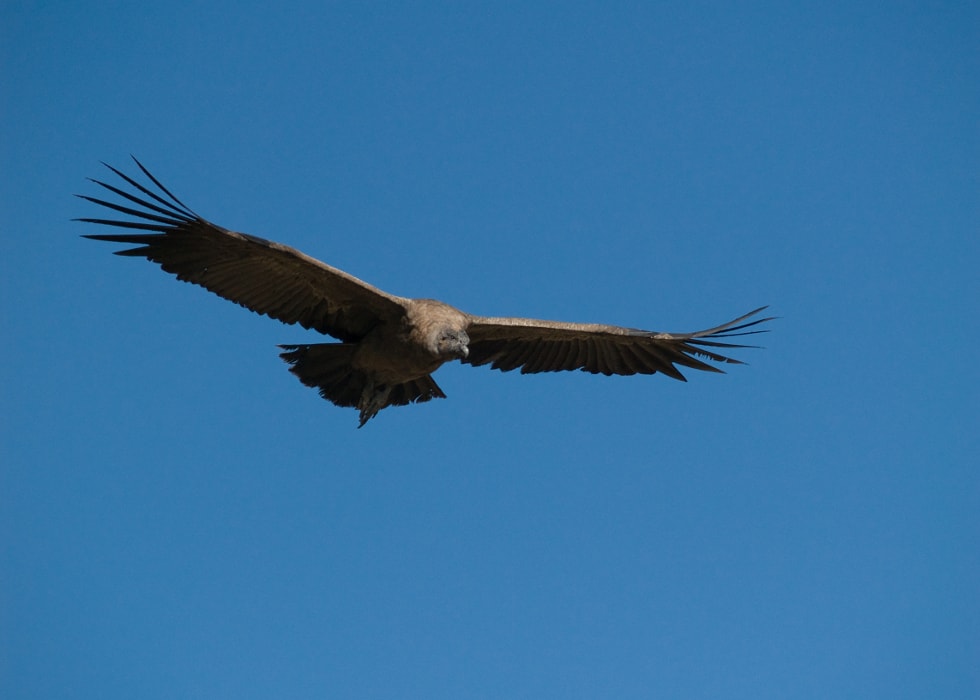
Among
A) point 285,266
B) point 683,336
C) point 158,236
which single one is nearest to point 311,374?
point 285,266

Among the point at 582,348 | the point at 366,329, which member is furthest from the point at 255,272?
the point at 582,348

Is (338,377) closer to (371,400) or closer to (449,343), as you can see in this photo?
(371,400)

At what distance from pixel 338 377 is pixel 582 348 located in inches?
99.6

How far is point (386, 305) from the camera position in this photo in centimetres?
932

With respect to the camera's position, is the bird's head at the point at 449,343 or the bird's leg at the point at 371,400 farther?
the bird's leg at the point at 371,400

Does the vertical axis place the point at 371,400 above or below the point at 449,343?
below

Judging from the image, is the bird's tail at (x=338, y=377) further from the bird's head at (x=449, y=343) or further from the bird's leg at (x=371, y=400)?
the bird's head at (x=449, y=343)

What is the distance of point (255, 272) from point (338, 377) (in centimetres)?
133

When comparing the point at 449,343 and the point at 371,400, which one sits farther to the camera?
the point at 371,400

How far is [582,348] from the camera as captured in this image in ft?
34.9

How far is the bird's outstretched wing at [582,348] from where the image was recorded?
400 inches

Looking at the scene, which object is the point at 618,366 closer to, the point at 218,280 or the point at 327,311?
the point at 327,311

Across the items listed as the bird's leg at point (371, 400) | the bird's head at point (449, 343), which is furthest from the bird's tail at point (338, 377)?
the bird's head at point (449, 343)

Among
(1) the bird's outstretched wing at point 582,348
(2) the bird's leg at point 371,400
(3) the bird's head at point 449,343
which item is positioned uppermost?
(1) the bird's outstretched wing at point 582,348
